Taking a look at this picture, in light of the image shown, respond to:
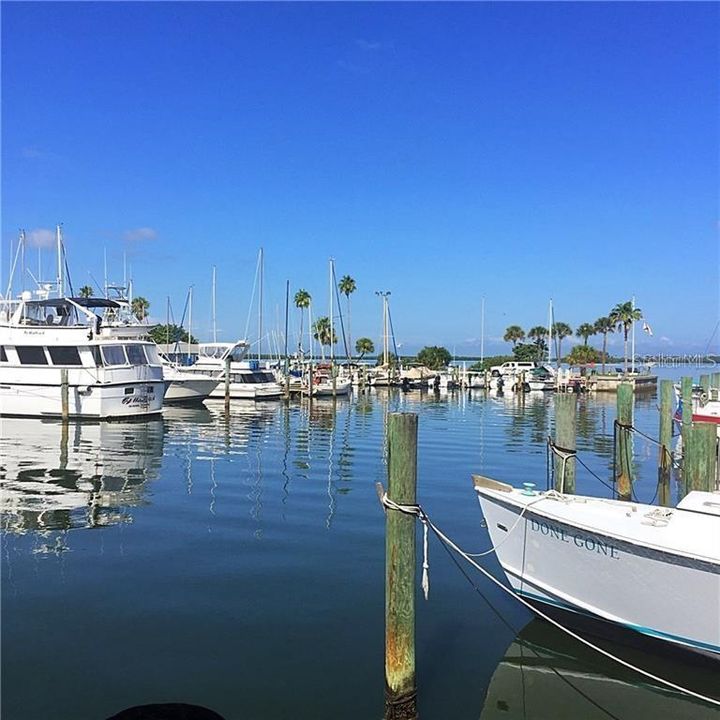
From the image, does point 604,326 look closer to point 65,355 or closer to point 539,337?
point 539,337

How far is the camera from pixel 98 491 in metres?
14.9

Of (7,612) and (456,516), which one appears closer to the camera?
(7,612)

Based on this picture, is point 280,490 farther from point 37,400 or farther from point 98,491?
point 37,400

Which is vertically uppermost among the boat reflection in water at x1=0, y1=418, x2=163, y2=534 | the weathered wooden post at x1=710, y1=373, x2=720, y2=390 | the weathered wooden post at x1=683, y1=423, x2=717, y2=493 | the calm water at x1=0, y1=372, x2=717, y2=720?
the weathered wooden post at x1=710, y1=373, x2=720, y2=390

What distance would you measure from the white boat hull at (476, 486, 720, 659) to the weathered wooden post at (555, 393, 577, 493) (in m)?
1.61

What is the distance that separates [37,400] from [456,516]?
24.3 metres

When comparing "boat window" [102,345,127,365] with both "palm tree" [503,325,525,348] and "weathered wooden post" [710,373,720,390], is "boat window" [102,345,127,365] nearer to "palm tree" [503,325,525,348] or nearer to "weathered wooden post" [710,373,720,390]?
"weathered wooden post" [710,373,720,390]

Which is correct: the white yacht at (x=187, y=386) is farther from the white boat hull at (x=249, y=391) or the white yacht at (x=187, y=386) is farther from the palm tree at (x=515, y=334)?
the palm tree at (x=515, y=334)

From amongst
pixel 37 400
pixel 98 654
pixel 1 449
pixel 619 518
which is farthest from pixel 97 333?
pixel 619 518

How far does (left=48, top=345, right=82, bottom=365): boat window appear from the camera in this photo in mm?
30172

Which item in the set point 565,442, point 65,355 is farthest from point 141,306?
point 565,442

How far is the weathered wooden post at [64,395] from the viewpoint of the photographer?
29286 millimetres

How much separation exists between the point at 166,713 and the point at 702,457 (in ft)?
27.5

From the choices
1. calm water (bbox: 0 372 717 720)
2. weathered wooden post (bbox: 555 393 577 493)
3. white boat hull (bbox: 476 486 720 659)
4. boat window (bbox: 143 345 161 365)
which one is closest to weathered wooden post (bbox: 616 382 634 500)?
calm water (bbox: 0 372 717 720)
